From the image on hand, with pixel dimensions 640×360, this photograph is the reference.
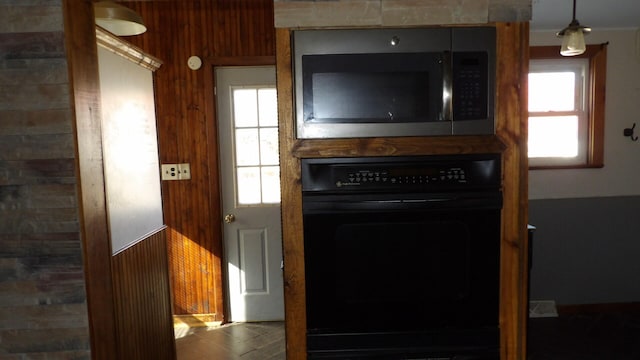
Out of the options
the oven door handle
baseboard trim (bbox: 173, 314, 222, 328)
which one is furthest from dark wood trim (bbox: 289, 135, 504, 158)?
baseboard trim (bbox: 173, 314, 222, 328)

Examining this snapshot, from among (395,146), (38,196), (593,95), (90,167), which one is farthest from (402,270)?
(593,95)

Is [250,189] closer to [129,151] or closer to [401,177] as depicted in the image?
[129,151]

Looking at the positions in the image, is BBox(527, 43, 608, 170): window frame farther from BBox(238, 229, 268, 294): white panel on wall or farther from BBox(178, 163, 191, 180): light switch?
BBox(178, 163, 191, 180): light switch

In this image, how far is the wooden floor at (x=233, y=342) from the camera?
313 cm

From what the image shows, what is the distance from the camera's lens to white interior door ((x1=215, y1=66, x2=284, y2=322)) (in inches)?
138

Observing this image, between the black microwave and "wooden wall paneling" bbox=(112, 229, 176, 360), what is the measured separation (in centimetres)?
115

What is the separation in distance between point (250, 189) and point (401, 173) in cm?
234

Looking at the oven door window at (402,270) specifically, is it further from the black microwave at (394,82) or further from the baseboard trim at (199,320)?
the baseboard trim at (199,320)

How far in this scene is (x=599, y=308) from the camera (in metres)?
3.75

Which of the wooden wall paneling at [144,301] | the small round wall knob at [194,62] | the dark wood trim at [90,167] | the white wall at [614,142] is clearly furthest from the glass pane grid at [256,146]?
the white wall at [614,142]

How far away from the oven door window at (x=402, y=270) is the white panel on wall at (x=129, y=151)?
0.97 m

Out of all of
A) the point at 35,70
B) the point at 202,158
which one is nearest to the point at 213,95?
the point at 202,158

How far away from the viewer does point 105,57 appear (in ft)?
6.15

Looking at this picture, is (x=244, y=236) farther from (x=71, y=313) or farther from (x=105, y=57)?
(x=71, y=313)
